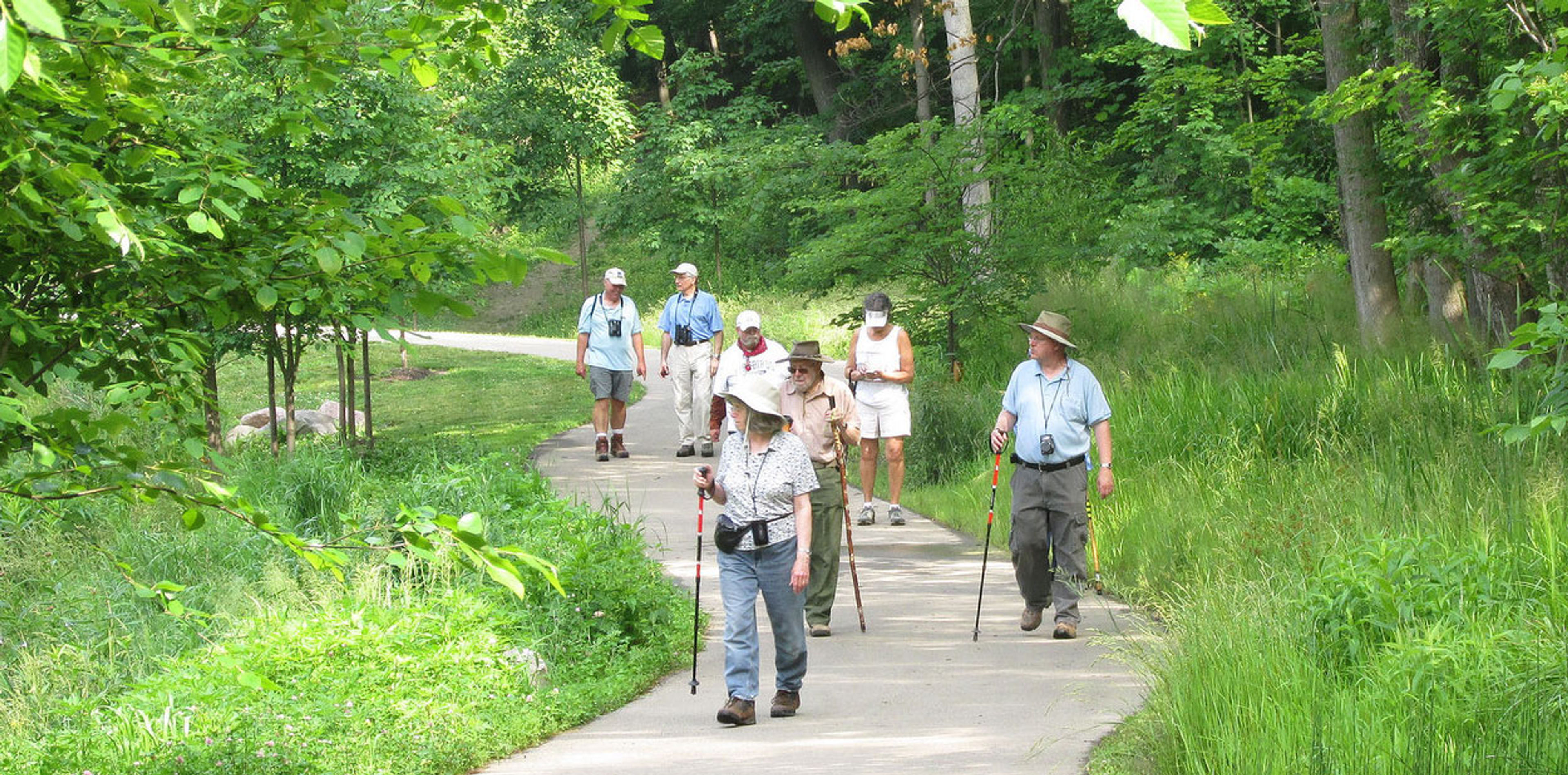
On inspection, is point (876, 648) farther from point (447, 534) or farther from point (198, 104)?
point (198, 104)

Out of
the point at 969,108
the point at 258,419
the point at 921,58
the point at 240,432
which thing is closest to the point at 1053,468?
the point at 969,108

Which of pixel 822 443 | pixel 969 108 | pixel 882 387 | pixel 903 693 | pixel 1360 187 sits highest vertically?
pixel 969 108

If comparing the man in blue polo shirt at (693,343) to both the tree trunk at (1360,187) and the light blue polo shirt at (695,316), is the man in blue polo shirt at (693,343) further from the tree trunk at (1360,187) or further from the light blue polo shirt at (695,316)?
the tree trunk at (1360,187)

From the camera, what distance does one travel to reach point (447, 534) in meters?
3.45

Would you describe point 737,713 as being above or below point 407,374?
below

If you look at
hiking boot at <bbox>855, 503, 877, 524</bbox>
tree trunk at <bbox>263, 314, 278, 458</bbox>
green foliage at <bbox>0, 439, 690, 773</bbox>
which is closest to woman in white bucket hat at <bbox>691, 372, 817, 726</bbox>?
green foliage at <bbox>0, 439, 690, 773</bbox>

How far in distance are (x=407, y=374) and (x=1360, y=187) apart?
1883 centimetres

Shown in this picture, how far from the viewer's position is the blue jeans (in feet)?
23.9

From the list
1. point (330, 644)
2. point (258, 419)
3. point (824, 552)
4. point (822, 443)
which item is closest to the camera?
point (330, 644)

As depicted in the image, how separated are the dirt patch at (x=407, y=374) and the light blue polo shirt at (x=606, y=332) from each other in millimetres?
13481

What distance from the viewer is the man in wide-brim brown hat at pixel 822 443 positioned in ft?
30.5

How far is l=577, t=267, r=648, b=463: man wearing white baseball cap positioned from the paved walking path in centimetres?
391

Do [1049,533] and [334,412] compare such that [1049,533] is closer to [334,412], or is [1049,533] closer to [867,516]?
[867,516]

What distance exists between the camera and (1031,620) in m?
9.03
